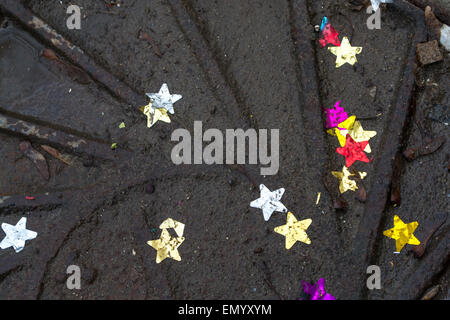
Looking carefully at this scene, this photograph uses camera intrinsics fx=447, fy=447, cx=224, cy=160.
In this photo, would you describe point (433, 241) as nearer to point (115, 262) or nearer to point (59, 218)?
point (115, 262)

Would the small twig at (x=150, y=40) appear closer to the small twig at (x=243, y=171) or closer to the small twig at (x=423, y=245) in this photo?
the small twig at (x=243, y=171)

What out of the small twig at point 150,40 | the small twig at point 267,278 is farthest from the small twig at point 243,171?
the small twig at point 150,40

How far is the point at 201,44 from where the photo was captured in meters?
2.07

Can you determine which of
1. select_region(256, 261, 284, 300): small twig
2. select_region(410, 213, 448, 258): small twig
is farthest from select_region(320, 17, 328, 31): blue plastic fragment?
select_region(256, 261, 284, 300): small twig

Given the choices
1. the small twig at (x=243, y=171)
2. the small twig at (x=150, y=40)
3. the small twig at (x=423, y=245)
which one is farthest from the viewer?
the small twig at (x=150, y=40)

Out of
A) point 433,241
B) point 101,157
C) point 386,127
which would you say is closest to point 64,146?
point 101,157

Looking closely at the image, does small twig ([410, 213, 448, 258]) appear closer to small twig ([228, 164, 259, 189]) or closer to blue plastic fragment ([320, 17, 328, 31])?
small twig ([228, 164, 259, 189])

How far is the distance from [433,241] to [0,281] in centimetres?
183

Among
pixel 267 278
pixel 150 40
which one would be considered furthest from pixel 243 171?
pixel 150 40

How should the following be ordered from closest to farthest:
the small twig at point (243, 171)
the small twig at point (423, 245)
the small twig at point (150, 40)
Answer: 1. the small twig at point (423, 245)
2. the small twig at point (243, 171)
3. the small twig at point (150, 40)

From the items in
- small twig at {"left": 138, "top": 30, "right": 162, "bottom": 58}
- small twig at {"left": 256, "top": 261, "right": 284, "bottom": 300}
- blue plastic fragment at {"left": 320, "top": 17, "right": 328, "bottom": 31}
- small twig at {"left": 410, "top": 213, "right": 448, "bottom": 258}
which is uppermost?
blue plastic fragment at {"left": 320, "top": 17, "right": 328, "bottom": 31}

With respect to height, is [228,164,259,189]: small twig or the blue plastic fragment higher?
the blue plastic fragment

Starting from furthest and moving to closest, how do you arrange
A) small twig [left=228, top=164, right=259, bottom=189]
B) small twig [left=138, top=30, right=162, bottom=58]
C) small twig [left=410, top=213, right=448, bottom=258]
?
small twig [left=138, top=30, right=162, bottom=58], small twig [left=228, top=164, right=259, bottom=189], small twig [left=410, top=213, right=448, bottom=258]

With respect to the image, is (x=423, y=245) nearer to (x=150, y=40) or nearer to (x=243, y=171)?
(x=243, y=171)
